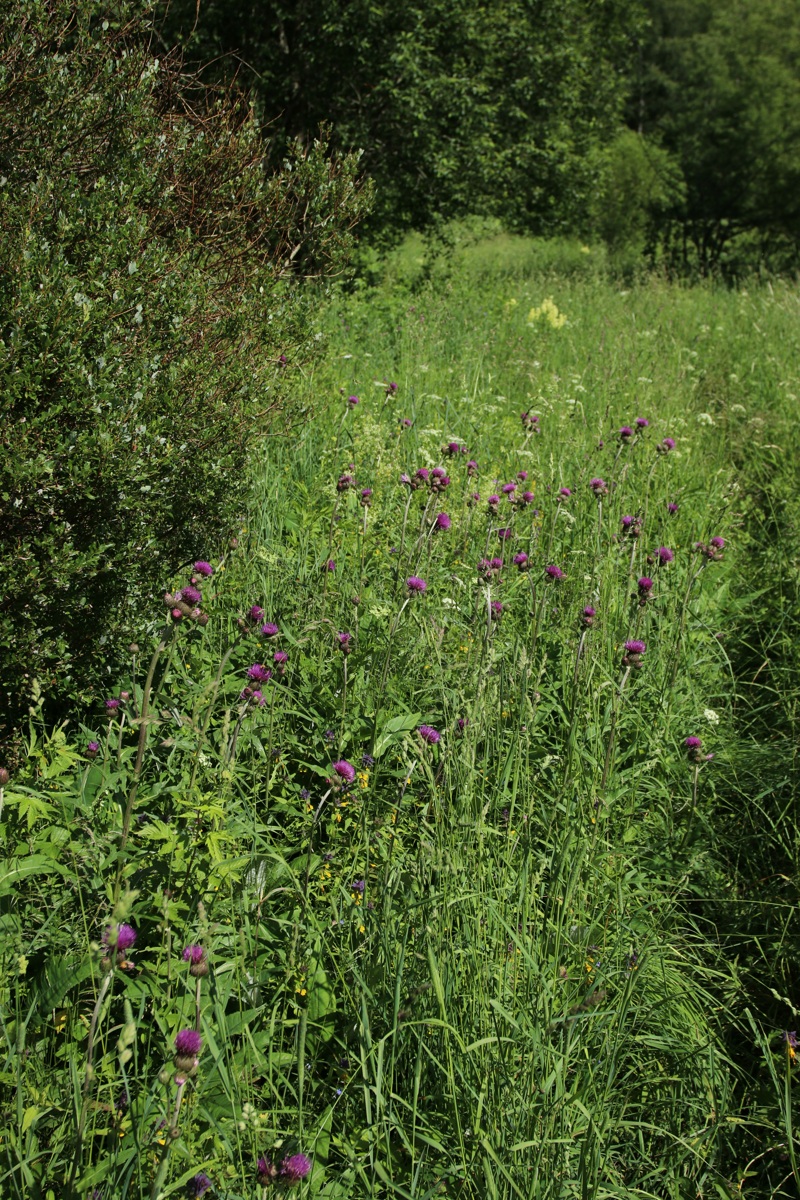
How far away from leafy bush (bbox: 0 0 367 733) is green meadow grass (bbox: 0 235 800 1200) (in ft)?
0.90

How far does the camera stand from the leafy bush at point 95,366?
2.32m

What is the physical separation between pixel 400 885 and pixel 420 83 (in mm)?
10648

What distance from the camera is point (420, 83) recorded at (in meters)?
10.3

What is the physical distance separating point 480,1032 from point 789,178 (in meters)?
25.2

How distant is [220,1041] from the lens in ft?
5.18

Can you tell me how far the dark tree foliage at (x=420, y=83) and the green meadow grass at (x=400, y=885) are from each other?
7.96m

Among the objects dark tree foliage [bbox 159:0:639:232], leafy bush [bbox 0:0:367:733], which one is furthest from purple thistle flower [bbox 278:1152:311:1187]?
dark tree foliage [bbox 159:0:639:232]

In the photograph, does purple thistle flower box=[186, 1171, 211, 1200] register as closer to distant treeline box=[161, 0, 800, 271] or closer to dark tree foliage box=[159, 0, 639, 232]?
distant treeline box=[161, 0, 800, 271]

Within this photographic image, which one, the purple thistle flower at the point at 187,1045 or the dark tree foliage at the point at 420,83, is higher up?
the dark tree foliage at the point at 420,83

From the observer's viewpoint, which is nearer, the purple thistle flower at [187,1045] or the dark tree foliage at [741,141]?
the purple thistle flower at [187,1045]

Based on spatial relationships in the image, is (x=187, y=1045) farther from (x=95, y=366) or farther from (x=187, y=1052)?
(x=95, y=366)

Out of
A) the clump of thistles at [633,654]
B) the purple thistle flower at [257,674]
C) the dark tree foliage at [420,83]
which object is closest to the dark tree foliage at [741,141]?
the dark tree foliage at [420,83]

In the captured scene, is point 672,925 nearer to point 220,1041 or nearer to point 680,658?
point 680,658

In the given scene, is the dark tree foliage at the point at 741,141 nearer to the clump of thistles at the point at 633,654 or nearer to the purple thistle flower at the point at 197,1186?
the clump of thistles at the point at 633,654
